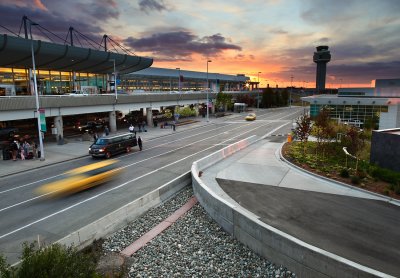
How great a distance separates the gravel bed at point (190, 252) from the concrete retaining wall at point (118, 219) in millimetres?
338

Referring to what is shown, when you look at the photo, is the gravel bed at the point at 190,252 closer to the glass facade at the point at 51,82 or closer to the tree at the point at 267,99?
the glass facade at the point at 51,82

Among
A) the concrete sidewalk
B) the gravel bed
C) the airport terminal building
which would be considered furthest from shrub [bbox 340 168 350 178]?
→ the airport terminal building

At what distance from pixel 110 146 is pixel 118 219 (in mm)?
14413

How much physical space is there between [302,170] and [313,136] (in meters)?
16.8

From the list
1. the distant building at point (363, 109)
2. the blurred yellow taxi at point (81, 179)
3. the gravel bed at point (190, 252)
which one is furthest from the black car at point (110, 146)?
the distant building at point (363, 109)

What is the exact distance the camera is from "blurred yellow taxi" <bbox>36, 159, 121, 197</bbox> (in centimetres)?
1789

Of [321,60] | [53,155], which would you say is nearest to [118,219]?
[53,155]

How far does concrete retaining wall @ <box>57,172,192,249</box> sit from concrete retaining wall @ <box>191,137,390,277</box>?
305 centimetres

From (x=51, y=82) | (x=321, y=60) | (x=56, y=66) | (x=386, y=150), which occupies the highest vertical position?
(x=321, y=60)

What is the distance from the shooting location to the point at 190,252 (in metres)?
11.7

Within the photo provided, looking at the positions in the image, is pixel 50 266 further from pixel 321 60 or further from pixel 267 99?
pixel 321 60

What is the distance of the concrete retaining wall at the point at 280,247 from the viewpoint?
841cm

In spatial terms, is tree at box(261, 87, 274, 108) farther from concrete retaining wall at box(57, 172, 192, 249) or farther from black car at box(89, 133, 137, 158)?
concrete retaining wall at box(57, 172, 192, 249)

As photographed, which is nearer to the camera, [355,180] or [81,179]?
[355,180]
